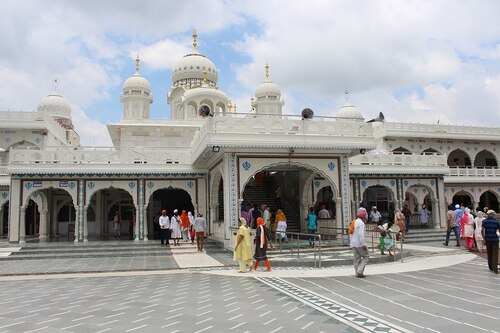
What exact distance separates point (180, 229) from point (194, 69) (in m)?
17.0

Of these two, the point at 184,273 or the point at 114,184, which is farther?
the point at 114,184

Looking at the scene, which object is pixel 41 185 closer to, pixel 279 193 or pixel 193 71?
pixel 279 193

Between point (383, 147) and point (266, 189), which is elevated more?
point (383, 147)

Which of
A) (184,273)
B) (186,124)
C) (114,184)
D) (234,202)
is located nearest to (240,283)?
(184,273)

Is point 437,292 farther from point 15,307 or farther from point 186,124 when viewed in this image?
point 186,124

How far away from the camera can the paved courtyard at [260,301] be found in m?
5.30

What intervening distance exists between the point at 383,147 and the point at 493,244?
2033 cm

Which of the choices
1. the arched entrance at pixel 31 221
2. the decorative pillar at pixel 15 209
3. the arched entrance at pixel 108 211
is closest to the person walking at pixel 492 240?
the arched entrance at pixel 108 211

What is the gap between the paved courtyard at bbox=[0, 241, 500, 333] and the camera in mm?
5301

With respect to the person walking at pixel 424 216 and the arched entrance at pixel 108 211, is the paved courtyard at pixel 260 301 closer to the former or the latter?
the arched entrance at pixel 108 211

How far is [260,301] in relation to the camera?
6.72m

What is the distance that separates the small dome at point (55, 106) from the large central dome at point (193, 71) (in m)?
8.81

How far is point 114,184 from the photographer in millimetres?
18281

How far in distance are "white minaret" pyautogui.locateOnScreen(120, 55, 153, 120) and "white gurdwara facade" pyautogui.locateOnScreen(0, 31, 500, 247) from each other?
7 cm
